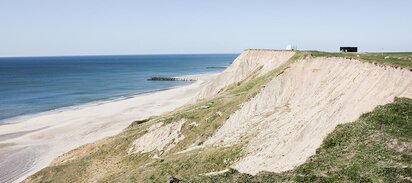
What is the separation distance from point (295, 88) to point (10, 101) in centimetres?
8103

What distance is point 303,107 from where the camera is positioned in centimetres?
3444

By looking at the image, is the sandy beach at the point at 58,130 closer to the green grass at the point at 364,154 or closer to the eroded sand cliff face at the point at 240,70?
the eroded sand cliff face at the point at 240,70

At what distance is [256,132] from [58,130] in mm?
43458

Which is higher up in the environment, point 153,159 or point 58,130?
point 153,159

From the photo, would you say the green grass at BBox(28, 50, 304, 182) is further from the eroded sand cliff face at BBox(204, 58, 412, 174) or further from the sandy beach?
the sandy beach

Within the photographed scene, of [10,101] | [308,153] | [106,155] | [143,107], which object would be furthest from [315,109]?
[10,101]

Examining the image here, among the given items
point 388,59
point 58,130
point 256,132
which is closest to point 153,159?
point 256,132

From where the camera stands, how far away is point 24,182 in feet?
132

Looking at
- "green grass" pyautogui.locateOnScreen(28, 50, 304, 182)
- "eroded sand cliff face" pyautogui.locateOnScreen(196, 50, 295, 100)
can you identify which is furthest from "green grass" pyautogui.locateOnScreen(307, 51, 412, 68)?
"eroded sand cliff face" pyautogui.locateOnScreen(196, 50, 295, 100)

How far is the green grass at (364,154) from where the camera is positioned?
1908 cm

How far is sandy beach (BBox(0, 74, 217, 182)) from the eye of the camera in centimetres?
4966

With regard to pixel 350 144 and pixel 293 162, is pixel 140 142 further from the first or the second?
pixel 350 144

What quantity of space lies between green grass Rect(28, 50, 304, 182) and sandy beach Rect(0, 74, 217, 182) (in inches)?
245

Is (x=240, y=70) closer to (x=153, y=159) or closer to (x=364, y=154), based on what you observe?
(x=153, y=159)
